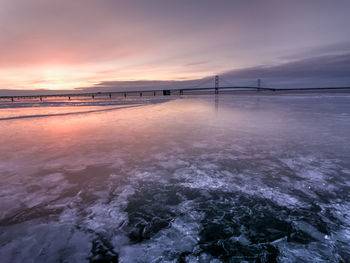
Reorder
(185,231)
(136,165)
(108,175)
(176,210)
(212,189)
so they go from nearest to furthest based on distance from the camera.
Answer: (185,231) < (176,210) < (212,189) < (108,175) < (136,165)

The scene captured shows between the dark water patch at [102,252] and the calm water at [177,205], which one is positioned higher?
the calm water at [177,205]

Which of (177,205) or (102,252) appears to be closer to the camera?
(102,252)

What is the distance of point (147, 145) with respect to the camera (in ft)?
17.1

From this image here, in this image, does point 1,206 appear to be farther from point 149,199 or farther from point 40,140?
point 40,140

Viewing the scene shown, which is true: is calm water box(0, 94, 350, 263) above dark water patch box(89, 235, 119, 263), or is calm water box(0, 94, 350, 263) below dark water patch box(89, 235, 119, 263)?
above

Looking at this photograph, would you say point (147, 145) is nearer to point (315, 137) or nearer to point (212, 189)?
point (212, 189)

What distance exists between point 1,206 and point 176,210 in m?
2.33

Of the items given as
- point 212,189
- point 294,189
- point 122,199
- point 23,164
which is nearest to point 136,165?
point 122,199

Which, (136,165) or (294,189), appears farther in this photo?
(136,165)

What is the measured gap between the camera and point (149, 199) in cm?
258

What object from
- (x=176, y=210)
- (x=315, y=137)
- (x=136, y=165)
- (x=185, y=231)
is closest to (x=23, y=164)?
(x=136, y=165)

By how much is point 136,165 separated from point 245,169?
212 cm

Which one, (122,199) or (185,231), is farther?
(122,199)

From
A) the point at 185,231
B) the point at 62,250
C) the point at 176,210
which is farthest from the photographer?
the point at 176,210
